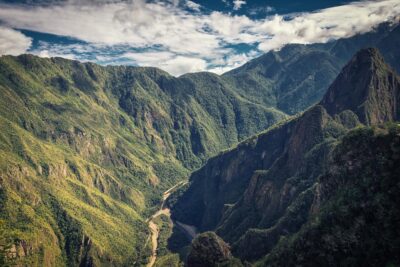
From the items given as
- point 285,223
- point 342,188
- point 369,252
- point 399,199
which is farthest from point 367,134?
point 285,223

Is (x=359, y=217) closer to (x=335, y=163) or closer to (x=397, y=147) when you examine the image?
(x=397, y=147)

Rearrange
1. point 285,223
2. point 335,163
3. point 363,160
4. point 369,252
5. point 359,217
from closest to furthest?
point 369,252 → point 359,217 → point 363,160 → point 335,163 → point 285,223

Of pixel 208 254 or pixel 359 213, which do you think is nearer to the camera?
pixel 359 213

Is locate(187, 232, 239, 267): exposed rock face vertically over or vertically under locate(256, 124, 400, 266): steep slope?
under

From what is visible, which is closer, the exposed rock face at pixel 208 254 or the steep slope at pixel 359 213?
the steep slope at pixel 359 213

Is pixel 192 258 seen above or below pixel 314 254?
below

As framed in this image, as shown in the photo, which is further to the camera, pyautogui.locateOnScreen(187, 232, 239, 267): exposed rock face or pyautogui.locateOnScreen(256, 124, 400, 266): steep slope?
pyautogui.locateOnScreen(187, 232, 239, 267): exposed rock face

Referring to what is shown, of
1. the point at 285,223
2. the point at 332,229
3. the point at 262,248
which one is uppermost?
the point at 332,229

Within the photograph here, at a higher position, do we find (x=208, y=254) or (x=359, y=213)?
(x=359, y=213)

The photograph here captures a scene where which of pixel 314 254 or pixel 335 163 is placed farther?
pixel 335 163

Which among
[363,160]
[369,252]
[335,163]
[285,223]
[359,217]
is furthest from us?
[285,223]

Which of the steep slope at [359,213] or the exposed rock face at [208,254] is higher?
the steep slope at [359,213]
